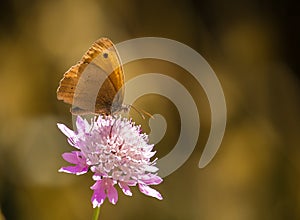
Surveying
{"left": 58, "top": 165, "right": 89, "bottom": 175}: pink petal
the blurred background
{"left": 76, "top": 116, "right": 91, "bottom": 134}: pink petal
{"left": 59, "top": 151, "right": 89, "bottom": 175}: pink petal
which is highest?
the blurred background

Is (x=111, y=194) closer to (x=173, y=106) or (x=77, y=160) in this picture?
(x=77, y=160)

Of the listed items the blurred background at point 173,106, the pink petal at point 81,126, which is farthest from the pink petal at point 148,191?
the blurred background at point 173,106

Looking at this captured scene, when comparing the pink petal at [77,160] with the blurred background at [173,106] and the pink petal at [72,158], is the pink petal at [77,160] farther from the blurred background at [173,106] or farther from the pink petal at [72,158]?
the blurred background at [173,106]

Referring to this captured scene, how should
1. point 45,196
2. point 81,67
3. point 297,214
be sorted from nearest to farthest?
1. point 81,67
2. point 45,196
3. point 297,214

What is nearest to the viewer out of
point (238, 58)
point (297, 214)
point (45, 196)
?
point (45, 196)

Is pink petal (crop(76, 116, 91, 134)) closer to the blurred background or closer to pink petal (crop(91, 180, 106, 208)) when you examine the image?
pink petal (crop(91, 180, 106, 208))

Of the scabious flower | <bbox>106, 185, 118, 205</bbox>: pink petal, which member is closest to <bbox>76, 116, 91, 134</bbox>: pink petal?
the scabious flower

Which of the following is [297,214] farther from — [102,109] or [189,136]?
[102,109]

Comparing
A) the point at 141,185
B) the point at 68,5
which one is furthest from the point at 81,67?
the point at 68,5
